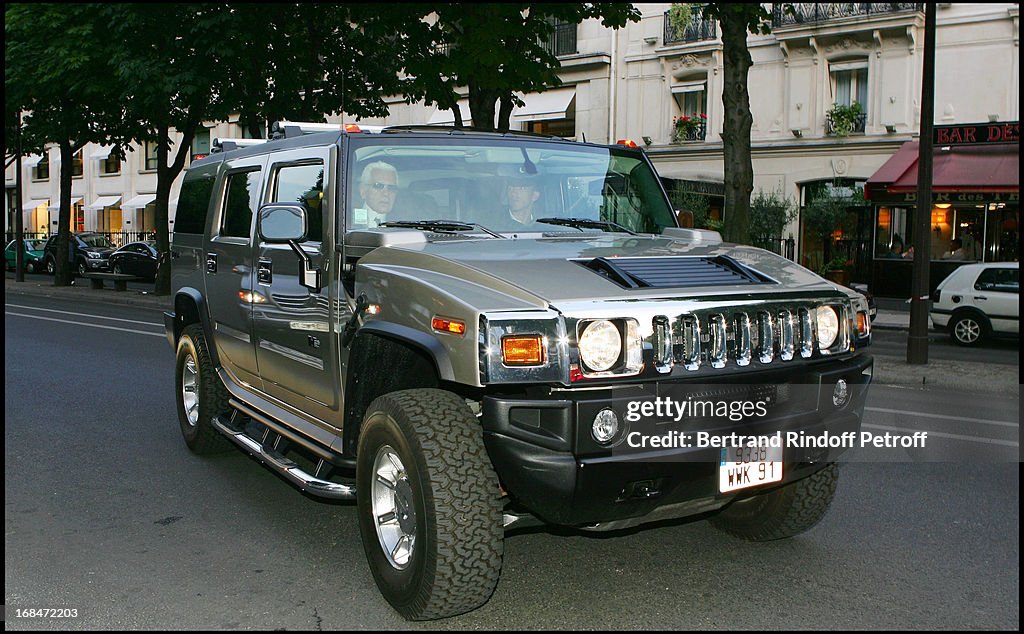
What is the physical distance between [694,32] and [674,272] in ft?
87.1

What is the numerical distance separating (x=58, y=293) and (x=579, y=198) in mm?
24095

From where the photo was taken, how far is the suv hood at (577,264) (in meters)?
3.89

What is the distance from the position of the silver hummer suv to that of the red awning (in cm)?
1942

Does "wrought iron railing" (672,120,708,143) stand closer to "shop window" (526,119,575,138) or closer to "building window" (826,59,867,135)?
"building window" (826,59,867,135)

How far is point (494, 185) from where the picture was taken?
5.12 m

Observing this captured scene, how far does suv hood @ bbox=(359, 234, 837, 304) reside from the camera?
389cm

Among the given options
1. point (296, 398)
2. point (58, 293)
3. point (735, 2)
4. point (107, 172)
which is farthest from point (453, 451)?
point (107, 172)

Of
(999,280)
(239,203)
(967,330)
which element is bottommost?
(967,330)

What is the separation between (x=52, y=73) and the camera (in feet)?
70.3

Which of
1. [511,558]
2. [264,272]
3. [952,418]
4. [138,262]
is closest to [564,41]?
[138,262]

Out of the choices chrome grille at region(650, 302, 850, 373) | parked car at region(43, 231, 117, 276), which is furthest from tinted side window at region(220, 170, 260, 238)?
parked car at region(43, 231, 117, 276)

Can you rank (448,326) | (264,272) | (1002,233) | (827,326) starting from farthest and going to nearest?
(1002,233) < (264,272) < (827,326) < (448,326)

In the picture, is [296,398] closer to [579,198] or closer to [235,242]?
[235,242]

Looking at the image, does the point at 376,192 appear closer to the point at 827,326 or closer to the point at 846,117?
the point at 827,326
